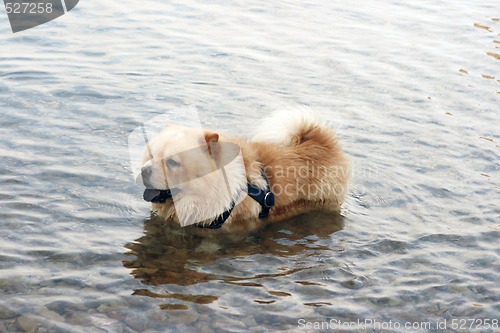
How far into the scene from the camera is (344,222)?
5605 millimetres

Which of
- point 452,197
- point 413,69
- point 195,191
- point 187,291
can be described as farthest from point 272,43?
point 187,291

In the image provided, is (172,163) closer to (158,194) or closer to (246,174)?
(158,194)

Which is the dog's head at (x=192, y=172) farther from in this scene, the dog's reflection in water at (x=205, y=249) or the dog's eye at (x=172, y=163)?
the dog's reflection in water at (x=205, y=249)

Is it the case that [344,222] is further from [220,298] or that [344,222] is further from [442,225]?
[220,298]

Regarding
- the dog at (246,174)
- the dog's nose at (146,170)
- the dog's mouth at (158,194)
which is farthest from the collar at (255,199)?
the dog's nose at (146,170)

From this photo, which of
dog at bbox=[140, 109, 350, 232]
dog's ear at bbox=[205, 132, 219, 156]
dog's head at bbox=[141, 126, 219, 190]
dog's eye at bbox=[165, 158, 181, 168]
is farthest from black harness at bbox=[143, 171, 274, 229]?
dog's ear at bbox=[205, 132, 219, 156]

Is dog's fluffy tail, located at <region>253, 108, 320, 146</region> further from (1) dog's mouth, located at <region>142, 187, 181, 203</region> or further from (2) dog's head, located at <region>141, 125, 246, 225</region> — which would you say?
(1) dog's mouth, located at <region>142, 187, 181, 203</region>

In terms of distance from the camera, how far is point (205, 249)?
16.4 ft

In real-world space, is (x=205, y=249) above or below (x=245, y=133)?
below

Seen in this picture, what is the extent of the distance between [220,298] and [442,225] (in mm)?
2225

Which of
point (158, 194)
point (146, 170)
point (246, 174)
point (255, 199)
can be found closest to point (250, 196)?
point (255, 199)

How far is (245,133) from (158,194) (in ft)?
6.99

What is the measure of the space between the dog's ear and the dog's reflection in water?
26.7 inches

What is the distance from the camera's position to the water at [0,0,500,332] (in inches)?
168
